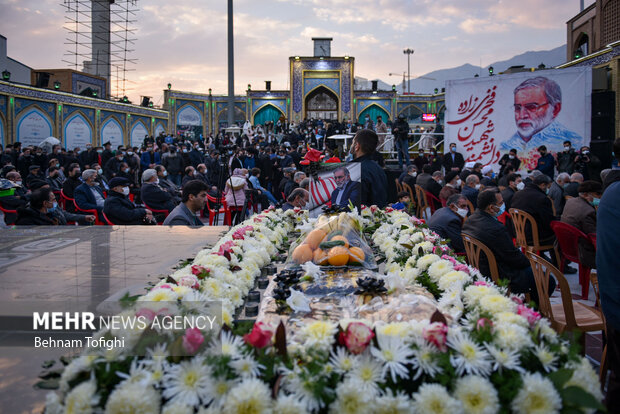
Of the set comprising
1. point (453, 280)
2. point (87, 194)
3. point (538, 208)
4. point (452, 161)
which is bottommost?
point (453, 280)

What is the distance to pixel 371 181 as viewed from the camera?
3.97 metres

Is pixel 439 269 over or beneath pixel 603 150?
beneath

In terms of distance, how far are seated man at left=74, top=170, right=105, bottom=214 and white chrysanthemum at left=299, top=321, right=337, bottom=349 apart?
239 inches

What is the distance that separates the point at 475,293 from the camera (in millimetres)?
1907

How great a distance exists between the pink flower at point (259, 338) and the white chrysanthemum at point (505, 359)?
2.20 ft

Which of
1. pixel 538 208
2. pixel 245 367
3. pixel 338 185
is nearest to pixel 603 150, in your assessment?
pixel 538 208

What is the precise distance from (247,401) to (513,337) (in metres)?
0.81

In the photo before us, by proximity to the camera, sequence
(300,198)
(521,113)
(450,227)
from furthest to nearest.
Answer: (521,113)
(300,198)
(450,227)

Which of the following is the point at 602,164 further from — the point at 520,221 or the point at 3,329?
the point at 3,329

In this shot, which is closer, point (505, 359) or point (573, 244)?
point (505, 359)

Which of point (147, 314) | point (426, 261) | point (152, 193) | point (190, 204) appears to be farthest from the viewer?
point (152, 193)

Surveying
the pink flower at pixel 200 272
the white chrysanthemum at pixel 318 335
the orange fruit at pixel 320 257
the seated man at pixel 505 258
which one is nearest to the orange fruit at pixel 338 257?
the orange fruit at pixel 320 257

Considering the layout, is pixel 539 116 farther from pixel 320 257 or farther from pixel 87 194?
pixel 320 257

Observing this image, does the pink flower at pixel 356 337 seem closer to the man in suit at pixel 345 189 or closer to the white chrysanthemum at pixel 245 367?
the white chrysanthemum at pixel 245 367
